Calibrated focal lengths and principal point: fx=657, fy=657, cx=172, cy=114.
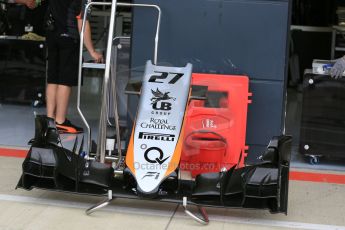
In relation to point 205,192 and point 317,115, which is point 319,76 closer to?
point 317,115

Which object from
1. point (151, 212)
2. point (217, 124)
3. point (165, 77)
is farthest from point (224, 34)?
point (151, 212)

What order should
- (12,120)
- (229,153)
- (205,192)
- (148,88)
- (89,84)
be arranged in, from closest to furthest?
(205,192) → (148,88) → (229,153) → (12,120) → (89,84)

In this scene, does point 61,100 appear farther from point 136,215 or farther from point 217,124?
point 136,215

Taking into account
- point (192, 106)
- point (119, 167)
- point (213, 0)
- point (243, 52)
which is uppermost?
point (213, 0)

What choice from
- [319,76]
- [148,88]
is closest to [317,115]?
[319,76]

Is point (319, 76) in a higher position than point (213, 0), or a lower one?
lower

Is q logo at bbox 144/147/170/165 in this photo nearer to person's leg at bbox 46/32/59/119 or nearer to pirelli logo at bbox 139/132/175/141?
pirelli logo at bbox 139/132/175/141

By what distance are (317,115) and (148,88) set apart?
210 cm

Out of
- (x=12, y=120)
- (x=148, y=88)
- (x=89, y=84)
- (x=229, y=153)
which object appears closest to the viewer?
(x=148, y=88)

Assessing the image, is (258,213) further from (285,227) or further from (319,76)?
(319,76)

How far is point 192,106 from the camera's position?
582cm

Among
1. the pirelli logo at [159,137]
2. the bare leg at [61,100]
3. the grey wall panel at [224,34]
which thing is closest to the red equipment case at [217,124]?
the grey wall panel at [224,34]

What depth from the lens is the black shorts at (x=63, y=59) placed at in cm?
677

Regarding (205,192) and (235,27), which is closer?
(205,192)
